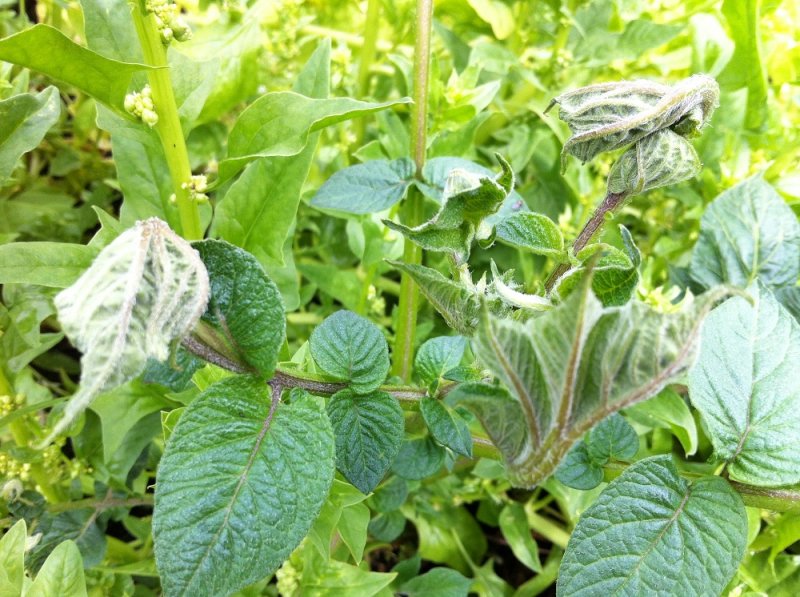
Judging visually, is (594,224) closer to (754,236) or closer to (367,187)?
(367,187)

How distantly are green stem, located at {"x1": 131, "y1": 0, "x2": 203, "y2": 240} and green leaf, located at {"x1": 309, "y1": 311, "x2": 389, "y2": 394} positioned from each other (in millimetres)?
239

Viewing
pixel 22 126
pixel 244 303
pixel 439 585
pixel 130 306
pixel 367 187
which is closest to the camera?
pixel 130 306

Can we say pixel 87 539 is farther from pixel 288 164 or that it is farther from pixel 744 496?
pixel 744 496

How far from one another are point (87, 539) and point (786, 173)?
1164 millimetres

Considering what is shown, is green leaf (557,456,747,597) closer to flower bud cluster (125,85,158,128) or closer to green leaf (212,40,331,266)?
green leaf (212,40,331,266)

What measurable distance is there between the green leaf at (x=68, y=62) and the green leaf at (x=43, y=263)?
0.16 meters

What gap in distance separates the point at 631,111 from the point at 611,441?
34 centimetres

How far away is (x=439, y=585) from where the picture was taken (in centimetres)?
92

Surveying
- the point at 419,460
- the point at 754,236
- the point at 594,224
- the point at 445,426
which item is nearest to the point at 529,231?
the point at 594,224

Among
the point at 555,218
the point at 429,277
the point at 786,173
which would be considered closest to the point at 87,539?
the point at 429,277

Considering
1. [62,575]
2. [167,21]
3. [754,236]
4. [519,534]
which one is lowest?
[519,534]

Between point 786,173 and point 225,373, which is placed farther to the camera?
point 786,173

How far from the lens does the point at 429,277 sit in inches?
20.5

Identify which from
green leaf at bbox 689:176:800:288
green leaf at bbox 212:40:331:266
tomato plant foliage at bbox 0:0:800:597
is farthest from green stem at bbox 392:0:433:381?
green leaf at bbox 689:176:800:288
